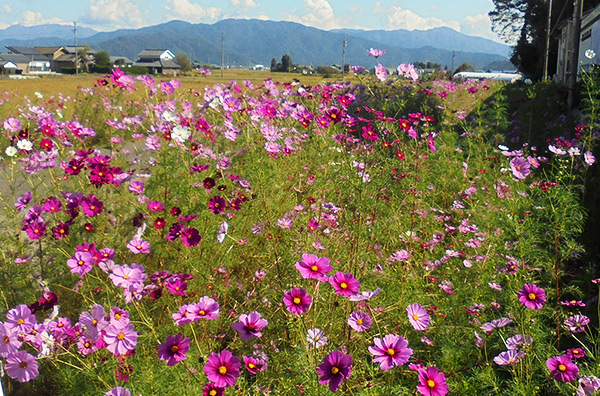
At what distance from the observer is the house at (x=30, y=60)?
93.6 metres

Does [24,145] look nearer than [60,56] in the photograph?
Yes

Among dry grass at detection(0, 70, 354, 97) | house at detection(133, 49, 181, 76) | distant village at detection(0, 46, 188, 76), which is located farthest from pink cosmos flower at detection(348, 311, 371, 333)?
house at detection(133, 49, 181, 76)

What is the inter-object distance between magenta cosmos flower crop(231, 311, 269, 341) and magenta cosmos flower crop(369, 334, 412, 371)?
0.35 metres

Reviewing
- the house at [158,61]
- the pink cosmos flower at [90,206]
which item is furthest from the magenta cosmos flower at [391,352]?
the house at [158,61]

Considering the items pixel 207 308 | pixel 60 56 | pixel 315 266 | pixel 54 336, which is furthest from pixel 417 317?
pixel 60 56

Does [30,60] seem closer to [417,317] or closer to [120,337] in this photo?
[120,337]

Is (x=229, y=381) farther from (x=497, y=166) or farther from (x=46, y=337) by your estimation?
(x=497, y=166)

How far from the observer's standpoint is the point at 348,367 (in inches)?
48.6

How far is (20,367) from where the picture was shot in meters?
1.39

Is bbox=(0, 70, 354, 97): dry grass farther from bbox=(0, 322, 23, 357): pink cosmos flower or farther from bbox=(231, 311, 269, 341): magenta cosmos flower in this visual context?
bbox=(0, 322, 23, 357): pink cosmos flower

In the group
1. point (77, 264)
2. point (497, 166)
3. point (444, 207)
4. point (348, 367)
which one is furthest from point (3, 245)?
point (497, 166)

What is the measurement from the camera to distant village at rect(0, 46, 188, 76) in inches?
3497

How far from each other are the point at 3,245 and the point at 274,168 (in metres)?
1.83

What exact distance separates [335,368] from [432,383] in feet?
0.92
